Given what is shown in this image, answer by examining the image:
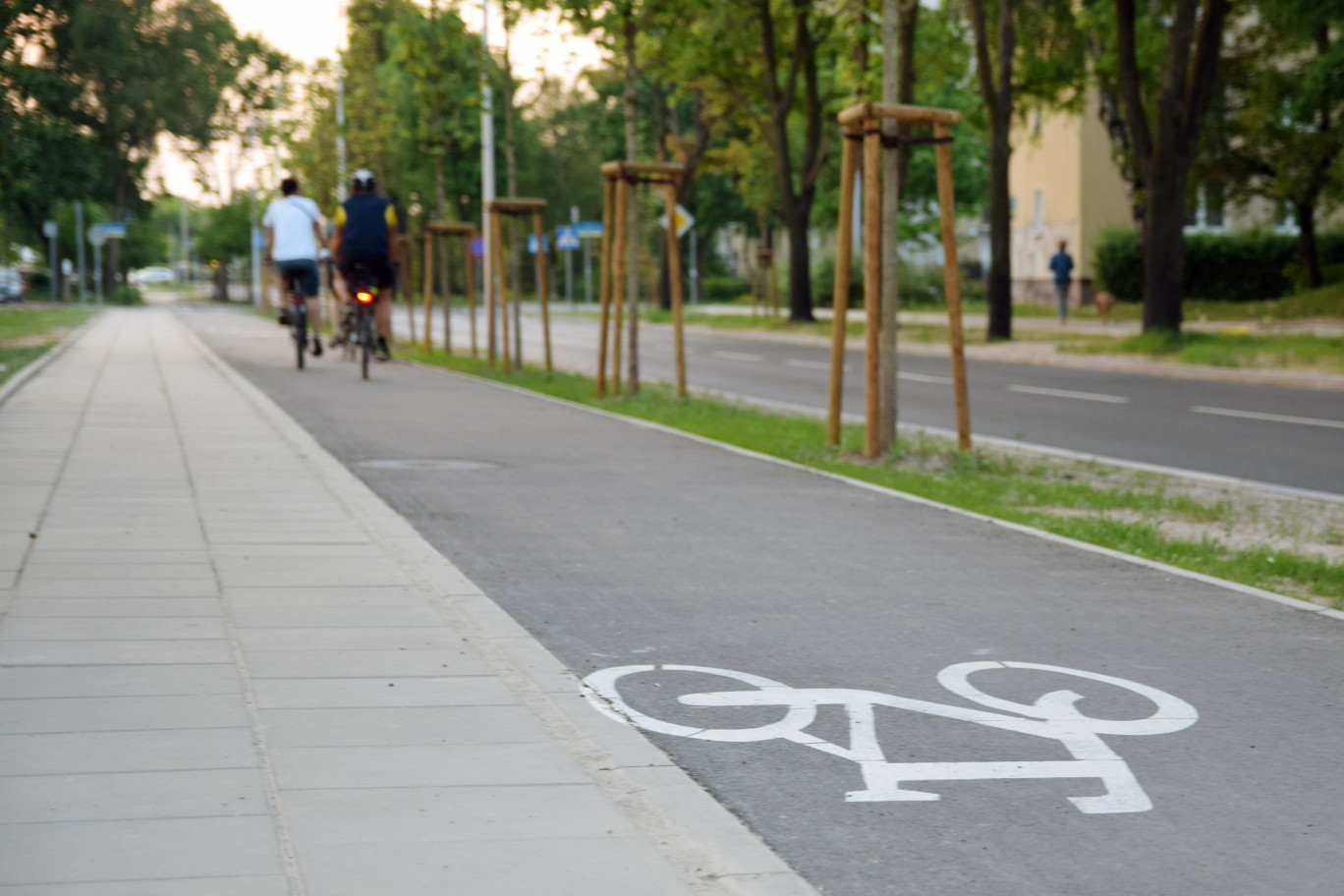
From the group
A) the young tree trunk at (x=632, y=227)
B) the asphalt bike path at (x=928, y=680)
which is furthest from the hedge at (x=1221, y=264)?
the asphalt bike path at (x=928, y=680)

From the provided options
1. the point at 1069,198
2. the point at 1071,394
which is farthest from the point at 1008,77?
the point at 1069,198

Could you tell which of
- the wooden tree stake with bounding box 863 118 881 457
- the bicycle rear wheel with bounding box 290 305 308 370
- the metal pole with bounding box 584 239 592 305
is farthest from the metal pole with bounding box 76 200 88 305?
the wooden tree stake with bounding box 863 118 881 457

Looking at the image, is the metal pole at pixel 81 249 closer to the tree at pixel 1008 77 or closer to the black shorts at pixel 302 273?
the tree at pixel 1008 77

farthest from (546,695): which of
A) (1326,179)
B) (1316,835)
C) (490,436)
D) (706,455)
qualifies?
(1326,179)

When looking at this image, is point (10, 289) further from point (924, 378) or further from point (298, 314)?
point (924, 378)

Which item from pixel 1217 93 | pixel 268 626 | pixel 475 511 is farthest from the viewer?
pixel 1217 93

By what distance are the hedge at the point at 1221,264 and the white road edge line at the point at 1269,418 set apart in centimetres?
2749

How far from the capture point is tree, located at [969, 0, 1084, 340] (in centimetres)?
2775

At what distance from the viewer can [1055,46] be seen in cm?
3097

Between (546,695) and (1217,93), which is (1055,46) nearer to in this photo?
(1217,93)

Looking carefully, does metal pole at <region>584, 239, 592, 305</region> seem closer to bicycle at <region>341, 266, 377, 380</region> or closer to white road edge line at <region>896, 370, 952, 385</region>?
white road edge line at <region>896, 370, 952, 385</region>

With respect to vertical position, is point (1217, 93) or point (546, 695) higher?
point (1217, 93)

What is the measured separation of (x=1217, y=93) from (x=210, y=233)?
216ft

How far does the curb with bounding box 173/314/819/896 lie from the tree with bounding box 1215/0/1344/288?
2567cm
